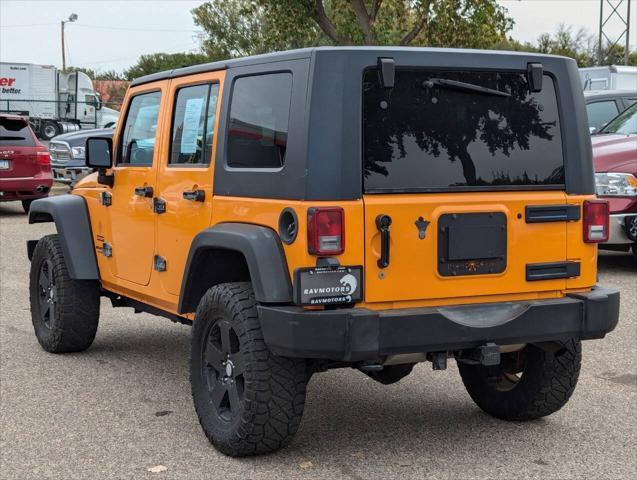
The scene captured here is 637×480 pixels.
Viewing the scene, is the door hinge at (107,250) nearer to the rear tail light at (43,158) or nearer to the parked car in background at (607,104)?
the parked car in background at (607,104)

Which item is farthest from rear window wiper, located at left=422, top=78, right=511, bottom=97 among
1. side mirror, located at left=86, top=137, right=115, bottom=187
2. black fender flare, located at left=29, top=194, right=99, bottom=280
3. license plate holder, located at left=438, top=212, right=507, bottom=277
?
black fender flare, located at left=29, top=194, right=99, bottom=280

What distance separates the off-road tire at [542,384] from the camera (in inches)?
212

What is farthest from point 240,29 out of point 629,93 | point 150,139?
point 150,139

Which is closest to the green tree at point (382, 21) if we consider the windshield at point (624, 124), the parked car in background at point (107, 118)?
the windshield at point (624, 124)

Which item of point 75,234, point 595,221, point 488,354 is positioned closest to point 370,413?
point 488,354

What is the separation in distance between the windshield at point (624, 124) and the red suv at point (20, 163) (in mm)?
10309

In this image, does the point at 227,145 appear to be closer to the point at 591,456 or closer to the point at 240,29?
the point at 591,456

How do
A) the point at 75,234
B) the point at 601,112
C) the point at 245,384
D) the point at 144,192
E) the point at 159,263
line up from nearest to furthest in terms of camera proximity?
the point at 245,384, the point at 159,263, the point at 144,192, the point at 75,234, the point at 601,112

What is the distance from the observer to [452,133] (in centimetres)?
480

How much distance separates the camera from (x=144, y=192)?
6117 millimetres

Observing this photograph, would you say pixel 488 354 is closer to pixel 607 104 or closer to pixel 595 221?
pixel 595 221

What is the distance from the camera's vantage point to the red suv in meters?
17.9

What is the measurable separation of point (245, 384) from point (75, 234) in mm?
2800

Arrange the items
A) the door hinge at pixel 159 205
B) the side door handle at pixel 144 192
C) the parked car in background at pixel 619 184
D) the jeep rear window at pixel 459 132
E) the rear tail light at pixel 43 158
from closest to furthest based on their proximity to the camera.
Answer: the jeep rear window at pixel 459 132
the door hinge at pixel 159 205
the side door handle at pixel 144 192
the parked car in background at pixel 619 184
the rear tail light at pixel 43 158
